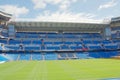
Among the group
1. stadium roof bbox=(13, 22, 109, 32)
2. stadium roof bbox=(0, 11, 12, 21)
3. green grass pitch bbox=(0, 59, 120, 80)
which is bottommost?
green grass pitch bbox=(0, 59, 120, 80)

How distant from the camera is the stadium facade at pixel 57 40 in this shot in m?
60.6

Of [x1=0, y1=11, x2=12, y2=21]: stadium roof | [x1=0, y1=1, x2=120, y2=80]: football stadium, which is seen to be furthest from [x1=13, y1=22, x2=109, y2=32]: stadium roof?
[x1=0, y1=11, x2=12, y2=21]: stadium roof

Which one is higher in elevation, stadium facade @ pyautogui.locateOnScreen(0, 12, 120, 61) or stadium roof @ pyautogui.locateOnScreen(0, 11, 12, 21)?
stadium roof @ pyautogui.locateOnScreen(0, 11, 12, 21)

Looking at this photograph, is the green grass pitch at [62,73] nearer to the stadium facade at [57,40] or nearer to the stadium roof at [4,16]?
the stadium facade at [57,40]

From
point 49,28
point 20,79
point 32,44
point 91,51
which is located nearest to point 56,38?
point 49,28

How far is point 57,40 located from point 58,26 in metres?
5.13

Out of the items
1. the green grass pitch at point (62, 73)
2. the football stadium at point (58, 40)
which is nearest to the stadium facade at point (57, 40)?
the football stadium at point (58, 40)

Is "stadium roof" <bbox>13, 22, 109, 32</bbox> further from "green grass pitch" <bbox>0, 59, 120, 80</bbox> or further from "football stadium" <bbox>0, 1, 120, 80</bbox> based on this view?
"green grass pitch" <bbox>0, 59, 120, 80</bbox>

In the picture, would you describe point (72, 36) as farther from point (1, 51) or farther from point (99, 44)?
Answer: point (1, 51)

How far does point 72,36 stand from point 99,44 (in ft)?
34.3

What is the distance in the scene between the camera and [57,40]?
7162 cm

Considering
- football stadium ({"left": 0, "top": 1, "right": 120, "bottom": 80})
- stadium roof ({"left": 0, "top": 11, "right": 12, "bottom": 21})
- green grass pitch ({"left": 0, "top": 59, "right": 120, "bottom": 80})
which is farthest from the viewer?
stadium roof ({"left": 0, "top": 11, "right": 12, "bottom": 21})

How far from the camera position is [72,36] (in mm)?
74125

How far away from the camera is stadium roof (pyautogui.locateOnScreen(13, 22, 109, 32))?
66.6 metres
